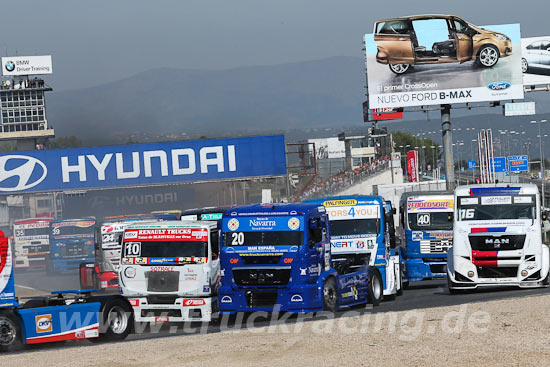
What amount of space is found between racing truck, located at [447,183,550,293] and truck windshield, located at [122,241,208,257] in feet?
23.1

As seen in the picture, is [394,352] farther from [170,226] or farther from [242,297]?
[170,226]

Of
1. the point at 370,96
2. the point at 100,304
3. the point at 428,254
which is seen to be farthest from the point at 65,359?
the point at 370,96

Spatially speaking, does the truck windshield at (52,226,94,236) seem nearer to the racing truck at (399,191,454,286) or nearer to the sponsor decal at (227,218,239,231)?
the racing truck at (399,191,454,286)

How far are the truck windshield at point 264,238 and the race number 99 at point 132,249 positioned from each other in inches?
88.8

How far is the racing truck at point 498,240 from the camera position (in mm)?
23422

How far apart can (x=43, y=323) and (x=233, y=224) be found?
16.2ft

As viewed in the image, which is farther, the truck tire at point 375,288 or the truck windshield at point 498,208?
the truck windshield at point 498,208

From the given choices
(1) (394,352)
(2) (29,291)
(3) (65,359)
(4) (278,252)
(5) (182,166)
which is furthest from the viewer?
(5) (182,166)

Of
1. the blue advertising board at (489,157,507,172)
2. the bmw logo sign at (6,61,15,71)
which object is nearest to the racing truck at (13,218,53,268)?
the blue advertising board at (489,157,507,172)

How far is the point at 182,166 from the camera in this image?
2131 inches

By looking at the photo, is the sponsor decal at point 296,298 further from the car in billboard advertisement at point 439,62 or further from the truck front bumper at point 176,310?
the car in billboard advertisement at point 439,62

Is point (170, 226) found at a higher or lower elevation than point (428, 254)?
higher

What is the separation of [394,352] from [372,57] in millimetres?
46529

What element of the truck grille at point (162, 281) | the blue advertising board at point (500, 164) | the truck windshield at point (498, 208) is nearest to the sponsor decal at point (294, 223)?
the truck grille at point (162, 281)
